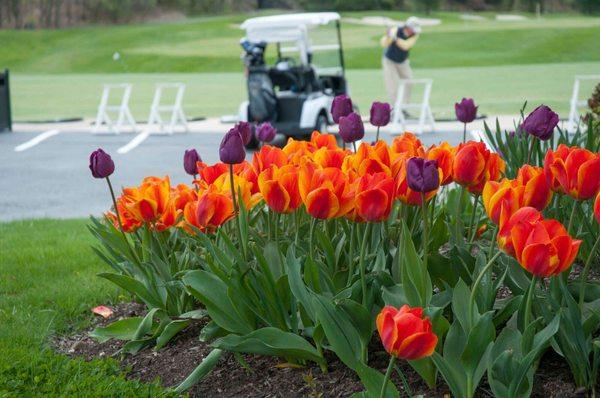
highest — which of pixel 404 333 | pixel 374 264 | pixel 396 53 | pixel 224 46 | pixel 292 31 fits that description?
pixel 404 333

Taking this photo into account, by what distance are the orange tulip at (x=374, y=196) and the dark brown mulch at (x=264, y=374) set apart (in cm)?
50

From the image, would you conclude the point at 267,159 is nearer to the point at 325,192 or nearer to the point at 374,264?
the point at 374,264

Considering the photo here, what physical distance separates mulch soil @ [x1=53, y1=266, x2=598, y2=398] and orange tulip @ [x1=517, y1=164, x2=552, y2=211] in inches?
19.1

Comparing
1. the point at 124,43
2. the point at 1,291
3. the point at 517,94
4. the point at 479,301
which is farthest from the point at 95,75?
the point at 479,301

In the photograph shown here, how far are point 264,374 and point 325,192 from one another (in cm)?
→ 66

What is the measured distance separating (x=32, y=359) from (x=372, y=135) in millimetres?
11674

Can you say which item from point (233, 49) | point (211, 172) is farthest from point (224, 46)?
point (211, 172)

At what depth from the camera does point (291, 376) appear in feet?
9.64

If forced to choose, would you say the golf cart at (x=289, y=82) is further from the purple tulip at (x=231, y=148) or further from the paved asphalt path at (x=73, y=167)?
the purple tulip at (x=231, y=148)

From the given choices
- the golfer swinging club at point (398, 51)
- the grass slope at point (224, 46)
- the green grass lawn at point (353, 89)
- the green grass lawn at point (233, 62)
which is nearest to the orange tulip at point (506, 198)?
the green grass lawn at point (233, 62)

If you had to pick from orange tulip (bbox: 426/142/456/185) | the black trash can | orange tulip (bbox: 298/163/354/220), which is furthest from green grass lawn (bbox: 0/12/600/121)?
orange tulip (bbox: 298/163/354/220)

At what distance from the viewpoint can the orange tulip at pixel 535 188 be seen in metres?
2.55

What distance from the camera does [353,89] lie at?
1010 inches

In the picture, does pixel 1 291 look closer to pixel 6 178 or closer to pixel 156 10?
pixel 6 178
